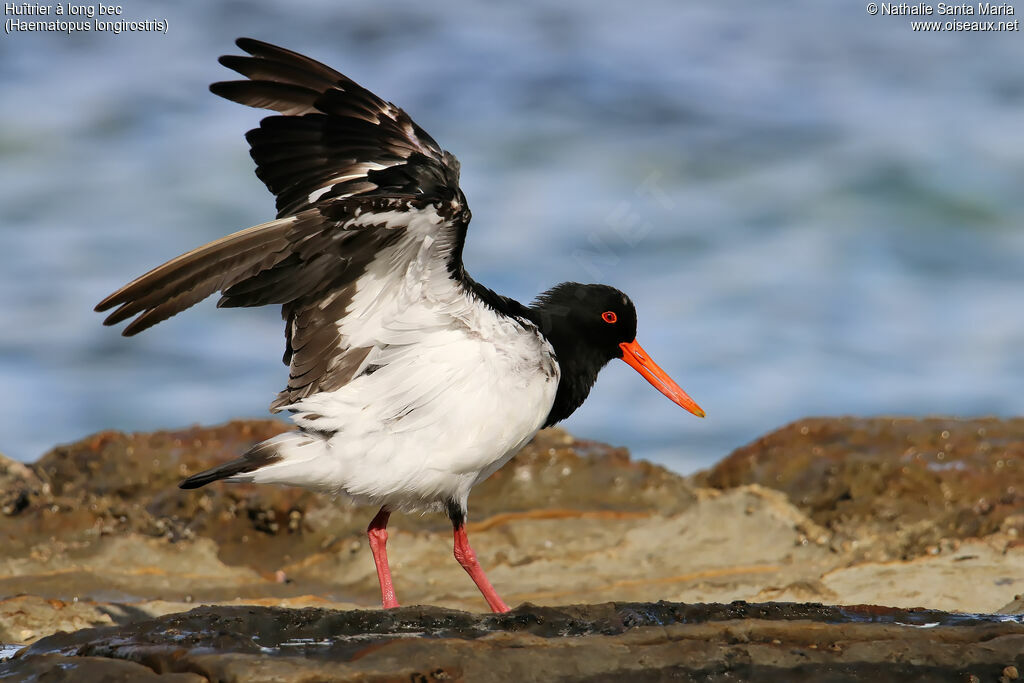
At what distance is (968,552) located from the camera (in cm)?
731

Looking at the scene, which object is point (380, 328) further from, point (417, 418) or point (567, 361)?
point (567, 361)

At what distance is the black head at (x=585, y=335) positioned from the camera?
6273mm

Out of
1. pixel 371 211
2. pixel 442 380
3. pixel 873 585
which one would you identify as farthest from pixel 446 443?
pixel 873 585

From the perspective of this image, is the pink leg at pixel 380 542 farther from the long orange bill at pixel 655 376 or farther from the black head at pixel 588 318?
the long orange bill at pixel 655 376

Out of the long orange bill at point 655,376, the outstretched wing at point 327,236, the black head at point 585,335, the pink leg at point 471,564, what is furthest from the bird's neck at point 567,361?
the outstretched wing at point 327,236

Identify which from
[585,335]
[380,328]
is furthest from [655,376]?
[380,328]

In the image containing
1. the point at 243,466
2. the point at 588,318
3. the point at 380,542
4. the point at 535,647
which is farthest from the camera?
the point at 588,318

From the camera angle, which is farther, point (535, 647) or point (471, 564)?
point (471, 564)

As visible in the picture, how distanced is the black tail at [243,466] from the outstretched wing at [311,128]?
5.43 feet

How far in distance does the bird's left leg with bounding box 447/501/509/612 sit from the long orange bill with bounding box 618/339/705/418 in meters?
1.73

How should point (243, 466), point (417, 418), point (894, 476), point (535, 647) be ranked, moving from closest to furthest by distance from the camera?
1. point (535, 647)
2. point (243, 466)
3. point (417, 418)
4. point (894, 476)

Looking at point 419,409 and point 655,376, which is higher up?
point 655,376

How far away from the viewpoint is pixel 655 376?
7016mm

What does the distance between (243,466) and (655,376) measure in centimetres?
296
